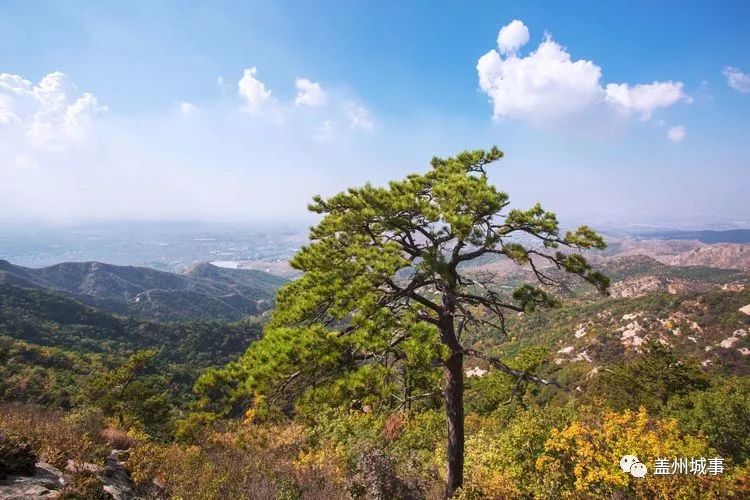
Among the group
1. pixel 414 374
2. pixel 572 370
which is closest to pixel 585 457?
pixel 414 374

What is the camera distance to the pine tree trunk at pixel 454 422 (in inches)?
355

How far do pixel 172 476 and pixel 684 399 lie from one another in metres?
36.3

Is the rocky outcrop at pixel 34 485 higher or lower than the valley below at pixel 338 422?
higher

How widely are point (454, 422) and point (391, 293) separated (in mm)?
3506

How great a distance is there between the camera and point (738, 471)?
6840mm

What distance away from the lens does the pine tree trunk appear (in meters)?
9.02

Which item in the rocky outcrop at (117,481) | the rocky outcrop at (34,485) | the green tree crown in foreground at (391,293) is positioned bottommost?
the rocky outcrop at (117,481)

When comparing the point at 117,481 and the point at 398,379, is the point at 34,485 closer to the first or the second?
the point at 117,481

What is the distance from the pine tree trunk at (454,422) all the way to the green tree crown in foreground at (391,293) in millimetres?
28
